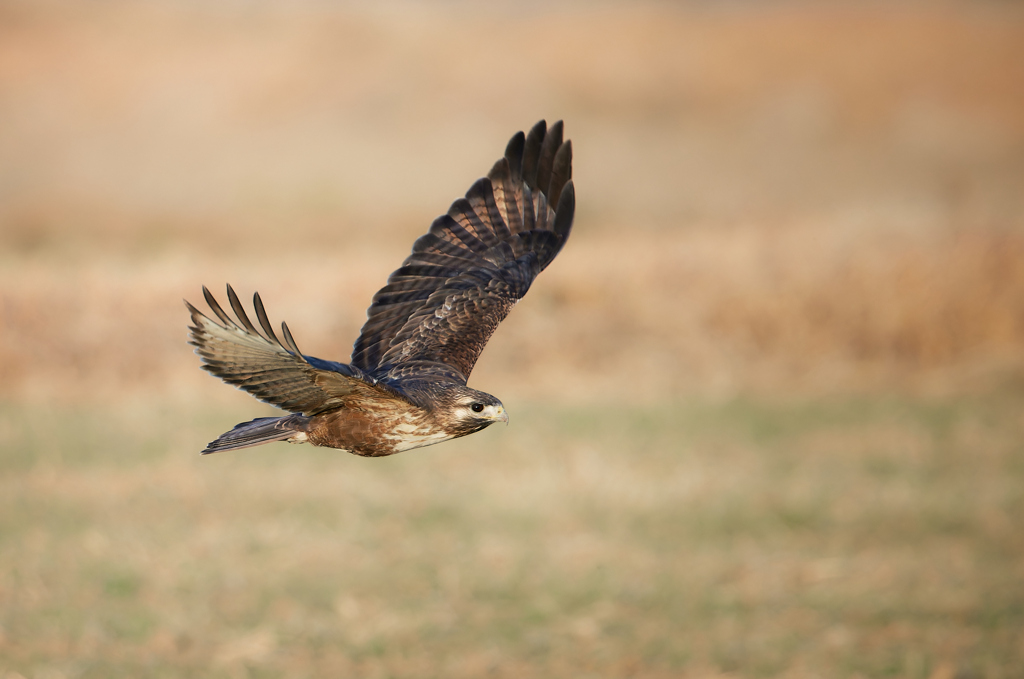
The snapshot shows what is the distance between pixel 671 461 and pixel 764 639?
5.55 metres

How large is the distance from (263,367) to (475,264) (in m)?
2.29

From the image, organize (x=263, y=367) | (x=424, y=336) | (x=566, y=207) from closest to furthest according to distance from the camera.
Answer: (x=263, y=367) < (x=424, y=336) < (x=566, y=207)

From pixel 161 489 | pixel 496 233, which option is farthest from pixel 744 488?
pixel 496 233

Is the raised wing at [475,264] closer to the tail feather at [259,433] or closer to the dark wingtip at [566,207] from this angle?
the dark wingtip at [566,207]

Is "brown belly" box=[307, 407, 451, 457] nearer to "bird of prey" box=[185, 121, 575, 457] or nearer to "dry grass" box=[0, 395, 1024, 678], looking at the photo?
"bird of prey" box=[185, 121, 575, 457]

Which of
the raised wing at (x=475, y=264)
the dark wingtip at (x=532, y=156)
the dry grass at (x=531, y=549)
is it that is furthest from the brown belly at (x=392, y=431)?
the dry grass at (x=531, y=549)

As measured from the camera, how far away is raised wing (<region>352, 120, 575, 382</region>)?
217 inches

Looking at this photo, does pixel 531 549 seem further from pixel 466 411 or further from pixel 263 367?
pixel 263 367

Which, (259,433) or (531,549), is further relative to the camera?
(531,549)

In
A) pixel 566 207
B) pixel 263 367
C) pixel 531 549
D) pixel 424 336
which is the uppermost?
pixel 566 207

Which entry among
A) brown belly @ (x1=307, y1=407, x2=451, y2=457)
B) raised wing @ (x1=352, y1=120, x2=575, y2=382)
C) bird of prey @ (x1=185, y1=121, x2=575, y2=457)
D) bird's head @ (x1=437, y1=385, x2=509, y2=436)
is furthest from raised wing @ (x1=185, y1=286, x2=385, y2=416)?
raised wing @ (x1=352, y1=120, x2=575, y2=382)

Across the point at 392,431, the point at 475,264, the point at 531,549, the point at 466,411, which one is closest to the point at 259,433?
the point at 392,431

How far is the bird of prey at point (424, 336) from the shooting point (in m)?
3.96

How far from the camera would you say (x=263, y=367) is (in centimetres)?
397
